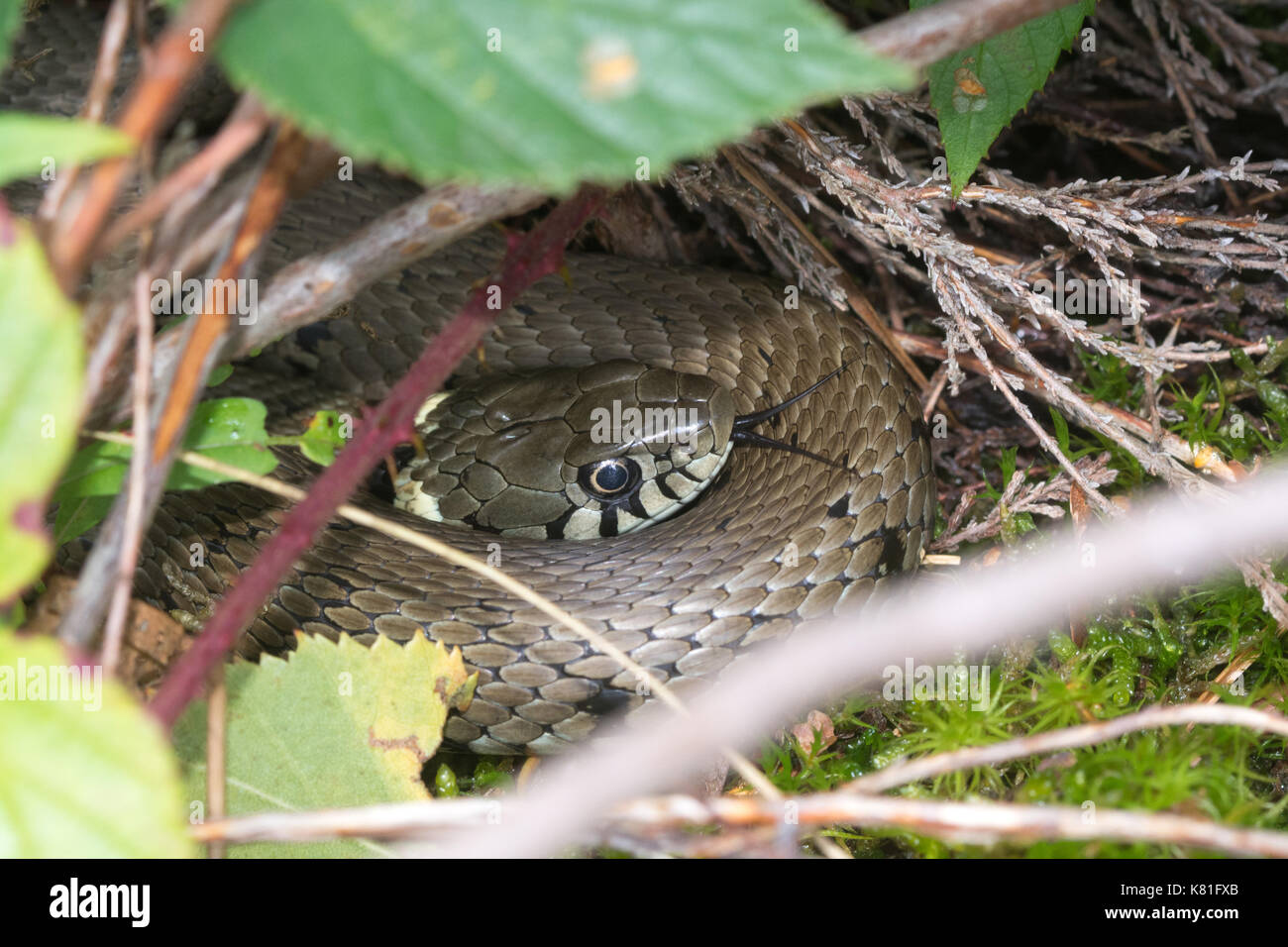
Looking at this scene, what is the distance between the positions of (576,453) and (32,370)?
6.93 feet

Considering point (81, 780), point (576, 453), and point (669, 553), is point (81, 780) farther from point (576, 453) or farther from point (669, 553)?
point (576, 453)

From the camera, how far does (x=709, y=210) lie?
126 inches

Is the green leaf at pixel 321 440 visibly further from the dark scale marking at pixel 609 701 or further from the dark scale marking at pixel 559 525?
the dark scale marking at pixel 559 525

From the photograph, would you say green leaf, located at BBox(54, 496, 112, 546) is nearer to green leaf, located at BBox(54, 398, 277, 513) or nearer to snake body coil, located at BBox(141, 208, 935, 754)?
green leaf, located at BBox(54, 398, 277, 513)

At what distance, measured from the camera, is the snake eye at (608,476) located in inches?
121

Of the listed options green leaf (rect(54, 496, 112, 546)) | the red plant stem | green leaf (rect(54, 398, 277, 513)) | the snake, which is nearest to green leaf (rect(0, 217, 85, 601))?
the red plant stem

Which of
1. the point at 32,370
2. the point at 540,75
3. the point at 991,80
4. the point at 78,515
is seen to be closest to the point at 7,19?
the point at 32,370

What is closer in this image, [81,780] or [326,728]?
[81,780]

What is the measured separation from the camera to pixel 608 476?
3082 mm

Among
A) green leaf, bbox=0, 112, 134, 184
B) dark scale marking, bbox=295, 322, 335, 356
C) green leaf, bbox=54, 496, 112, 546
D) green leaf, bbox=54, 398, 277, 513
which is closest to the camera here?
green leaf, bbox=0, 112, 134, 184

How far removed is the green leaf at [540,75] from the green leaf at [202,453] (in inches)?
30.2

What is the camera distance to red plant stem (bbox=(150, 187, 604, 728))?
1477 millimetres

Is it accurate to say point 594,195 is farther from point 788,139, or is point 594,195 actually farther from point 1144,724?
point 1144,724
